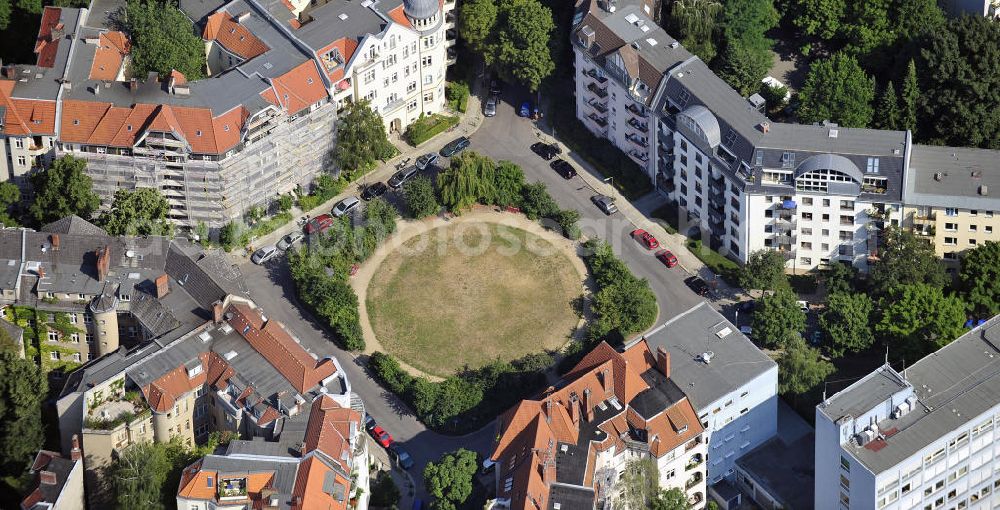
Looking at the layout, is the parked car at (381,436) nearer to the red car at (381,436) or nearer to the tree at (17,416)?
the red car at (381,436)

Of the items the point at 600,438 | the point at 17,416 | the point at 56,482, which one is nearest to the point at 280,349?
the point at 56,482

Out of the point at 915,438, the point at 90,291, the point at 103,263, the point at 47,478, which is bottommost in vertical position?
the point at 915,438

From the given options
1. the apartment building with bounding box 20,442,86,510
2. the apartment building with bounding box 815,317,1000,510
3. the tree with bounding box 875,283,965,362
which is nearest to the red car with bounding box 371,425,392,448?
the apartment building with bounding box 20,442,86,510

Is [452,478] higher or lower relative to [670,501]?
higher

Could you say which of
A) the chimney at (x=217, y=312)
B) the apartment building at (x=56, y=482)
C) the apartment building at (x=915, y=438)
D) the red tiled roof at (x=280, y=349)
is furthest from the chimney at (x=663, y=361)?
the apartment building at (x=56, y=482)

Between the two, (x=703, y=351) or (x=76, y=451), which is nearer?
(x=76, y=451)

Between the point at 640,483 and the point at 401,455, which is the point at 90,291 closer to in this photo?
the point at 401,455

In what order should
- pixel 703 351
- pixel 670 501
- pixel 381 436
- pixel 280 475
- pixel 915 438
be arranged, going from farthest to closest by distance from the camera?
pixel 381 436, pixel 703 351, pixel 670 501, pixel 915 438, pixel 280 475
